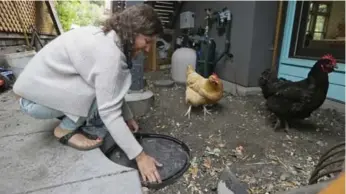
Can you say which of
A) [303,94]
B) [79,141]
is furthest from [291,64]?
[79,141]

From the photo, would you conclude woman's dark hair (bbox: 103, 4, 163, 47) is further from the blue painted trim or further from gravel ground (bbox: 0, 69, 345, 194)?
the blue painted trim

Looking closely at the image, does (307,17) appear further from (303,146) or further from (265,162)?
(265,162)

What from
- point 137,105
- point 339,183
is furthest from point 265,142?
point 339,183

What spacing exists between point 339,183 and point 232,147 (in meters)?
1.30

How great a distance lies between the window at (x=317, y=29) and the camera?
2322mm

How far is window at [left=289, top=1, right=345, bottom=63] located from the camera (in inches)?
91.4

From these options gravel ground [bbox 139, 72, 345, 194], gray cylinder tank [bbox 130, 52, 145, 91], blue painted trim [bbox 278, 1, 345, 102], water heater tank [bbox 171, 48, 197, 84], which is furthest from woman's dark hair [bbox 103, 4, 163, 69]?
water heater tank [bbox 171, 48, 197, 84]

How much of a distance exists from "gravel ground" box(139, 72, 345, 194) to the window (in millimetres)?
660

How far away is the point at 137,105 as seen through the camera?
2096 millimetres

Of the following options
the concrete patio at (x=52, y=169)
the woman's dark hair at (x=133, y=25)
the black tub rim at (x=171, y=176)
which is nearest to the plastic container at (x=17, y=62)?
the concrete patio at (x=52, y=169)

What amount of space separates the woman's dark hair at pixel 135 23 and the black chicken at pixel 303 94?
117cm

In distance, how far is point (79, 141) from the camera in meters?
1.19

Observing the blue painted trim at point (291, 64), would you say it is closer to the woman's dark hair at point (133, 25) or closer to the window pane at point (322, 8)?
the window pane at point (322, 8)

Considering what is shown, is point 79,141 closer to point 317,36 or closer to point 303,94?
point 303,94
